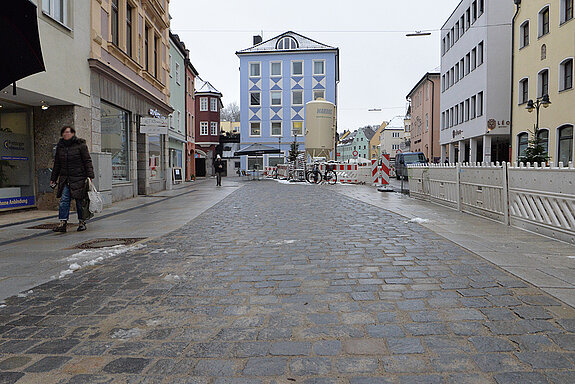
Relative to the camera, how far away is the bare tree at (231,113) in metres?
103

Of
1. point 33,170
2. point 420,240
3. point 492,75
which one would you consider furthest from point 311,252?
point 492,75

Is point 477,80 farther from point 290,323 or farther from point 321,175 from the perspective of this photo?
point 290,323

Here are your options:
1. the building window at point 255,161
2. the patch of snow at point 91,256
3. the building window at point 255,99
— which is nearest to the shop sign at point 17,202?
the patch of snow at point 91,256

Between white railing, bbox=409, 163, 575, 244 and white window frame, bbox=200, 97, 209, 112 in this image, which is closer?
white railing, bbox=409, 163, 575, 244

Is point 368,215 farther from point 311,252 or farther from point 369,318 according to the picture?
point 369,318

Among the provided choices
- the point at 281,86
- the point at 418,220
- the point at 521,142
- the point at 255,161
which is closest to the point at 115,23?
the point at 418,220

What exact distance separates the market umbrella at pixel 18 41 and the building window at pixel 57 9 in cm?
612

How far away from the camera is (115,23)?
15.5 m

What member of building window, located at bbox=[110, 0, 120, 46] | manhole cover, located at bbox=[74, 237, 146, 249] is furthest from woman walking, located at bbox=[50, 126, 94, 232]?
building window, located at bbox=[110, 0, 120, 46]

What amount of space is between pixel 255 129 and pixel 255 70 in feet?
22.1

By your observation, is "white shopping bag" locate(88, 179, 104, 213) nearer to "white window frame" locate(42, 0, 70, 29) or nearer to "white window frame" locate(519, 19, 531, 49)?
"white window frame" locate(42, 0, 70, 29)

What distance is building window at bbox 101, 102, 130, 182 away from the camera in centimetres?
1446

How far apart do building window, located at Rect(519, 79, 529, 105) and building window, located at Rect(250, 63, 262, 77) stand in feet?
103

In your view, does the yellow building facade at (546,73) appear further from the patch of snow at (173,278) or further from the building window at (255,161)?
the building window at (255,161)
